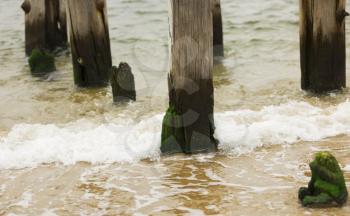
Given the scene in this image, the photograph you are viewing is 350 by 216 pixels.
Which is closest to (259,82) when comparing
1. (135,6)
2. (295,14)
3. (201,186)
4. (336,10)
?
(336,10)

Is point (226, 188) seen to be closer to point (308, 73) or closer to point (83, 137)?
point (83, 137)

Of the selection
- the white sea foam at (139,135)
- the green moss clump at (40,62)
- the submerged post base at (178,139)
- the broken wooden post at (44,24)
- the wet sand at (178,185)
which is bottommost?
the wet sand at (178,185)

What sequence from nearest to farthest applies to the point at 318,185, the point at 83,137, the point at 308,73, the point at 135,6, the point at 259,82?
the point at 318,185 < the point at 83,137 < the point at 308,73 < the point at 259,82 < the point at 135,6

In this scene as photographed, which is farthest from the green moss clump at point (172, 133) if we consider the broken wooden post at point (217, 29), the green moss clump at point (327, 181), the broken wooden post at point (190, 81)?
Answer: the broken wooden post at point (217, 29)

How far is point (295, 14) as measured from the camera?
1490 centimetres

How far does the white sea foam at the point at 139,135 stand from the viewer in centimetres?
630

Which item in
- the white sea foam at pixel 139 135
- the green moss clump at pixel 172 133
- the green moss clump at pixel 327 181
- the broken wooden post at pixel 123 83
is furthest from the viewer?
the broken wooden post at pixel 123 83

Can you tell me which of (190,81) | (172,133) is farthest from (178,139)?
(190,81)

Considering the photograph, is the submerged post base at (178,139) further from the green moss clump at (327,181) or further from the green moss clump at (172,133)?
the green moss clump at (327,181)

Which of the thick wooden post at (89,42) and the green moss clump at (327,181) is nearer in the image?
the green moss clump at (327,181)

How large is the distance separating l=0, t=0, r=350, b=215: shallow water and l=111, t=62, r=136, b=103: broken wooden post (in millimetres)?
176

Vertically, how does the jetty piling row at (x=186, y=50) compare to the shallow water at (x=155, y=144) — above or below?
above

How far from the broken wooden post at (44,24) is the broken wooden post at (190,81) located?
18.7ft

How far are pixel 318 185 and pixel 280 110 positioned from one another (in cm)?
296
